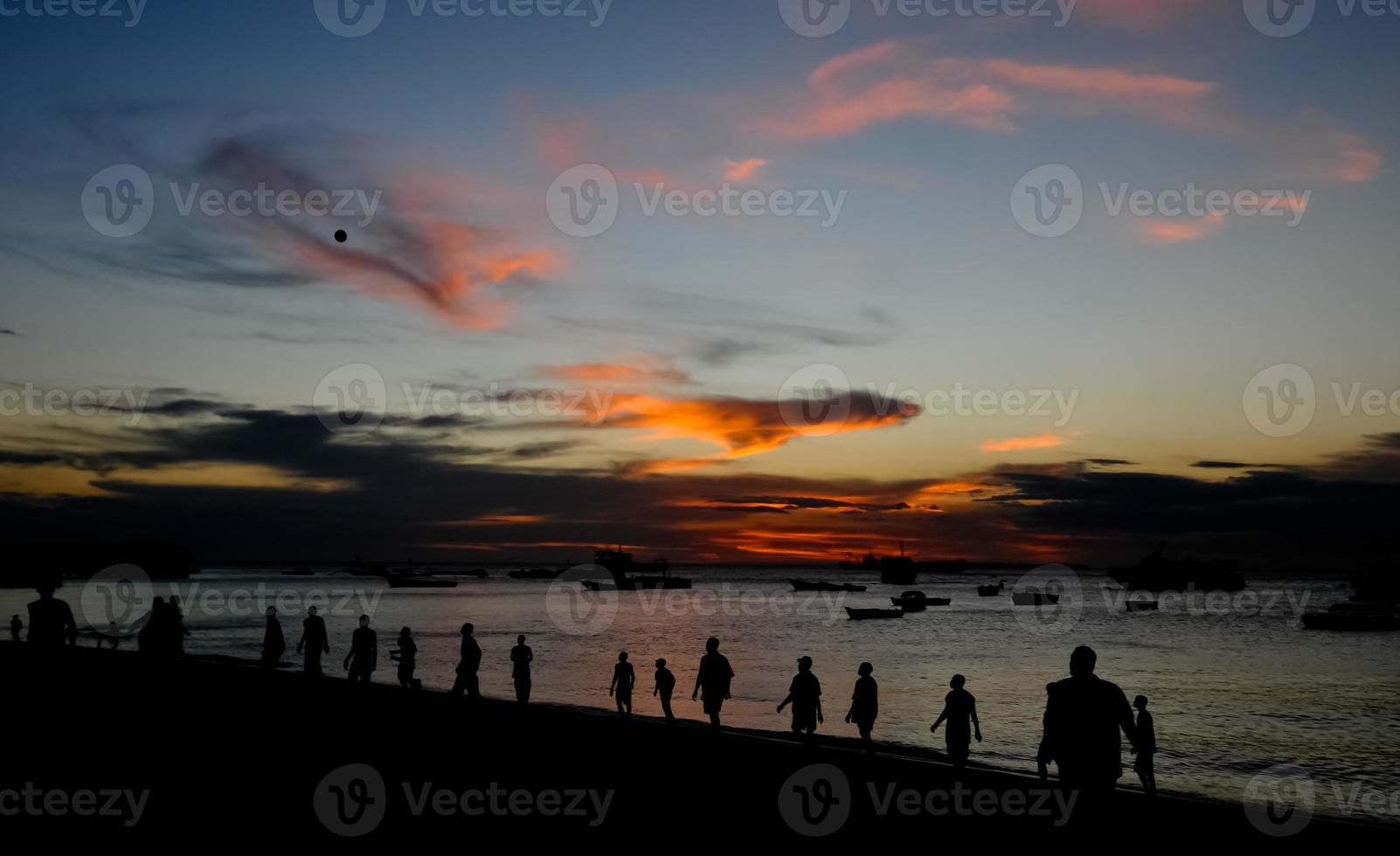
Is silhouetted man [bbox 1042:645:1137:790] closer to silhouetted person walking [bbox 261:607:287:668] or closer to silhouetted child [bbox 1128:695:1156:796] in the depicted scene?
silhouetted child [bbox 1128:695:1156:796]

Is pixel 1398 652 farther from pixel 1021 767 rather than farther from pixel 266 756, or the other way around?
pixel 266 756

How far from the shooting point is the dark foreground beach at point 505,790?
10.9 metres

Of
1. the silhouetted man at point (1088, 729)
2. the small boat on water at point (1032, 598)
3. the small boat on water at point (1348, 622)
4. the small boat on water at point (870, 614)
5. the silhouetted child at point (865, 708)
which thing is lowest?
the small boat on water at point (1032, 598)

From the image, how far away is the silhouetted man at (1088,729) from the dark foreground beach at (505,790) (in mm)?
304

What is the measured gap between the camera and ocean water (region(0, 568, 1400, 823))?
32.1 metres

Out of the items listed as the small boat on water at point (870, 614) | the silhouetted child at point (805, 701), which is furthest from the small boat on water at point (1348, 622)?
the silhouetted child at point (805, 701)

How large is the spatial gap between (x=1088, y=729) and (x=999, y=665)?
53.4 meters

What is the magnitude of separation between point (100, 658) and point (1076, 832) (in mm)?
29537

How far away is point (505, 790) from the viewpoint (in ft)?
43.4

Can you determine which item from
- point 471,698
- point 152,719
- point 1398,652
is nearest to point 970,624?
point 1398,652

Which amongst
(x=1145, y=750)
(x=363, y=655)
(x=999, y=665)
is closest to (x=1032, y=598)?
(x=999, y=665)

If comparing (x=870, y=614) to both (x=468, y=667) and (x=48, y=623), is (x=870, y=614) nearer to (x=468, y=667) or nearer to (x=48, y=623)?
(x=468, y=667)

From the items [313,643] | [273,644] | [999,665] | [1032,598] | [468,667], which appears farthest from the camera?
[1032,598]

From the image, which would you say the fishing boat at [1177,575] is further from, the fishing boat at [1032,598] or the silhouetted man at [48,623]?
the silhouetted man at [48,623]
